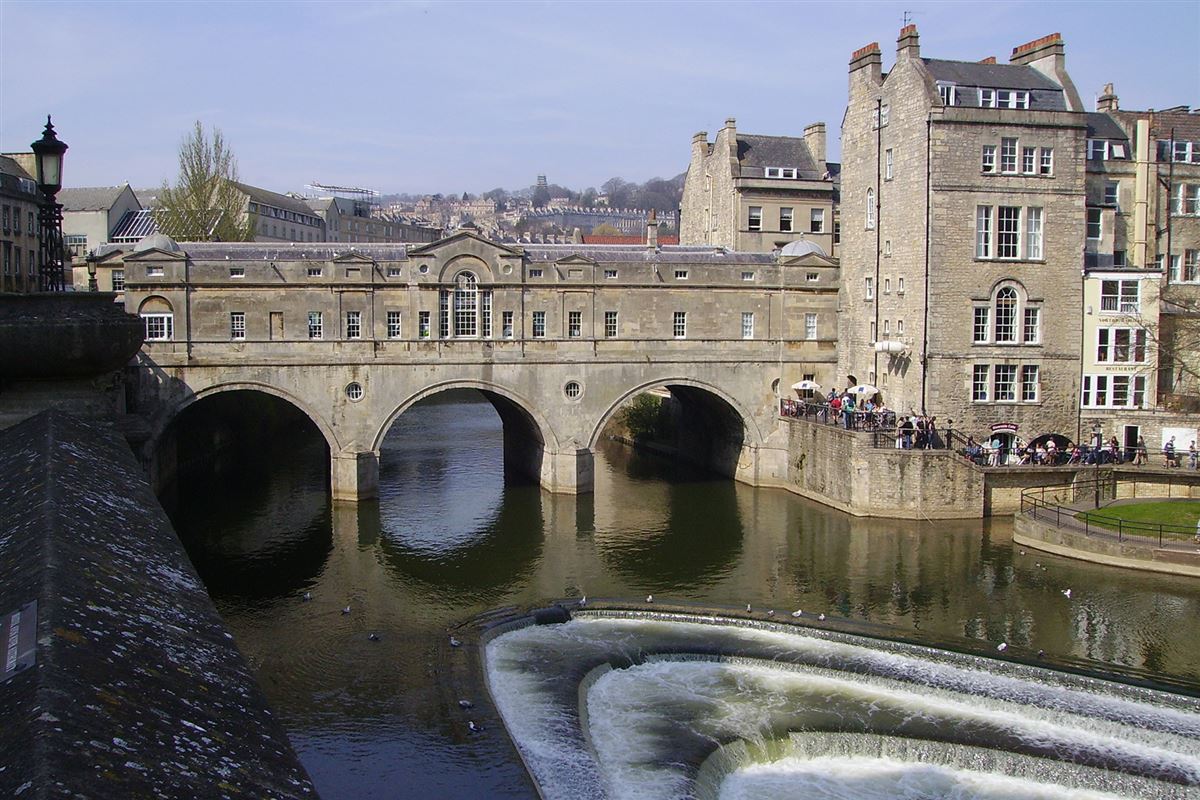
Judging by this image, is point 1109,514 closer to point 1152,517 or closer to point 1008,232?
point 1152,517

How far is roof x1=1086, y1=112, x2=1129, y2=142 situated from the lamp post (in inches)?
1672

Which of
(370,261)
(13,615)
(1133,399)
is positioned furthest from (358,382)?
(13,615)

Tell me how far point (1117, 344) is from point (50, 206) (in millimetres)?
39449

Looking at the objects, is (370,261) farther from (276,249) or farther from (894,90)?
(894,90)

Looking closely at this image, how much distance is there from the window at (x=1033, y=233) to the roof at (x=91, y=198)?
6239 cm

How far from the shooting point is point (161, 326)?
3997 cm

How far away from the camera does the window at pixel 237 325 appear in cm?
4044

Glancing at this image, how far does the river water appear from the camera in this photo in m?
20.3

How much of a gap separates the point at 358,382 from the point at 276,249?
273 inches

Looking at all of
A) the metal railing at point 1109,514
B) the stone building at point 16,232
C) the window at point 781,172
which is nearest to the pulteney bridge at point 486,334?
the metal railing at point 1109,514

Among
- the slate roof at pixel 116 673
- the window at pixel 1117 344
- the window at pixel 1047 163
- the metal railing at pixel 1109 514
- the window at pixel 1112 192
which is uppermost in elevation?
the window at pixel 1047 163

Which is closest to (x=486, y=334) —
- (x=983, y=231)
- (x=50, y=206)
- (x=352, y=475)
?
(x=352, y=475)

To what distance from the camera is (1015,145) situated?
41.0m

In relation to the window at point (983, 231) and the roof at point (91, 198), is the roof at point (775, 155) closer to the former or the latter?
the window at point (983, 231)
